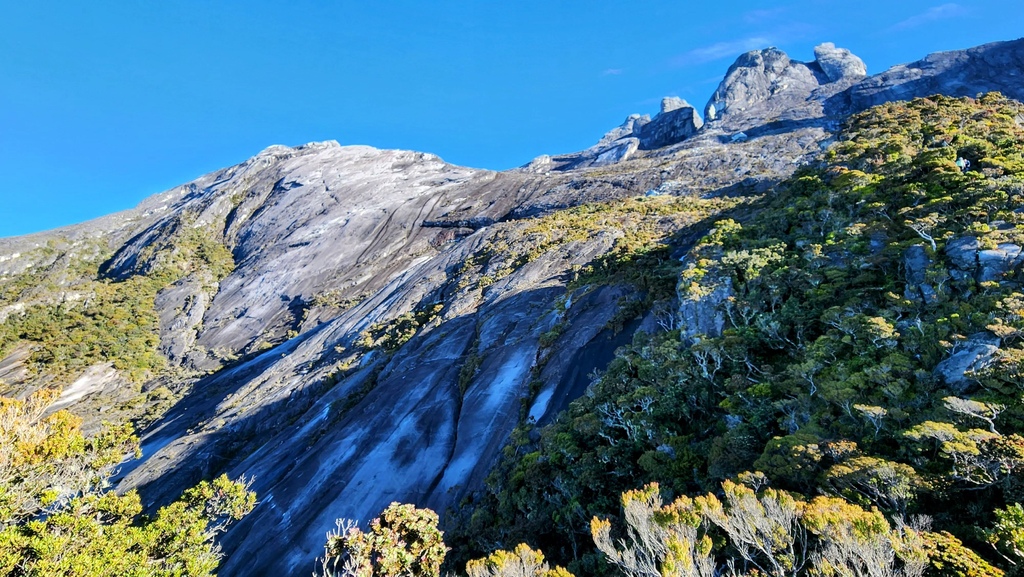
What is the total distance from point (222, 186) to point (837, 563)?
139m

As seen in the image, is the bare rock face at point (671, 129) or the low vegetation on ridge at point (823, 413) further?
the bare rock face at point (671, 129)

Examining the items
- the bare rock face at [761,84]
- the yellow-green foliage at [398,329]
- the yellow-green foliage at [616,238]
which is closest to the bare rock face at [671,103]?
the bare rock face at [761,84]

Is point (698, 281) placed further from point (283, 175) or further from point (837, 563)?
point (283, 175)

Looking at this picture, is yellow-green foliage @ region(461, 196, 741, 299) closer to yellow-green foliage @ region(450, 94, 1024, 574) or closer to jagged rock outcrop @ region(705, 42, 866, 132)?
yellow-green foliage @ region(450, 94, 1024, 574)

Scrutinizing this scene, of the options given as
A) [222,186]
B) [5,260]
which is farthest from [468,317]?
[5,260]

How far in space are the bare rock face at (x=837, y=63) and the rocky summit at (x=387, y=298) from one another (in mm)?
1153

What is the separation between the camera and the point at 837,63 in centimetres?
13412

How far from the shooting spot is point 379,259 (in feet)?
249

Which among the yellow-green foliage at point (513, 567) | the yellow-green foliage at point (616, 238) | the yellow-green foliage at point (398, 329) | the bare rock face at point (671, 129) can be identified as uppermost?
the bare rock face at point (671, 129)

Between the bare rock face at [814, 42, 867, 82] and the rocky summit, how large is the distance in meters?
1.15

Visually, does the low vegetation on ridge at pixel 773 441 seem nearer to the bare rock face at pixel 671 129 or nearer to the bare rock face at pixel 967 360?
the bare rock face at pixel 967 360

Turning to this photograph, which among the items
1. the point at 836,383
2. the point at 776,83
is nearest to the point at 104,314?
the point at 836,383

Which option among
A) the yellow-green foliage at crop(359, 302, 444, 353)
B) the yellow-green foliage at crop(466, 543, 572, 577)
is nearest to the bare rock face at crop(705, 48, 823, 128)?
the yellow-green foliage at crop(359, 302, 444, 353)

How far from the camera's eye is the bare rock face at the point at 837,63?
12975cm
